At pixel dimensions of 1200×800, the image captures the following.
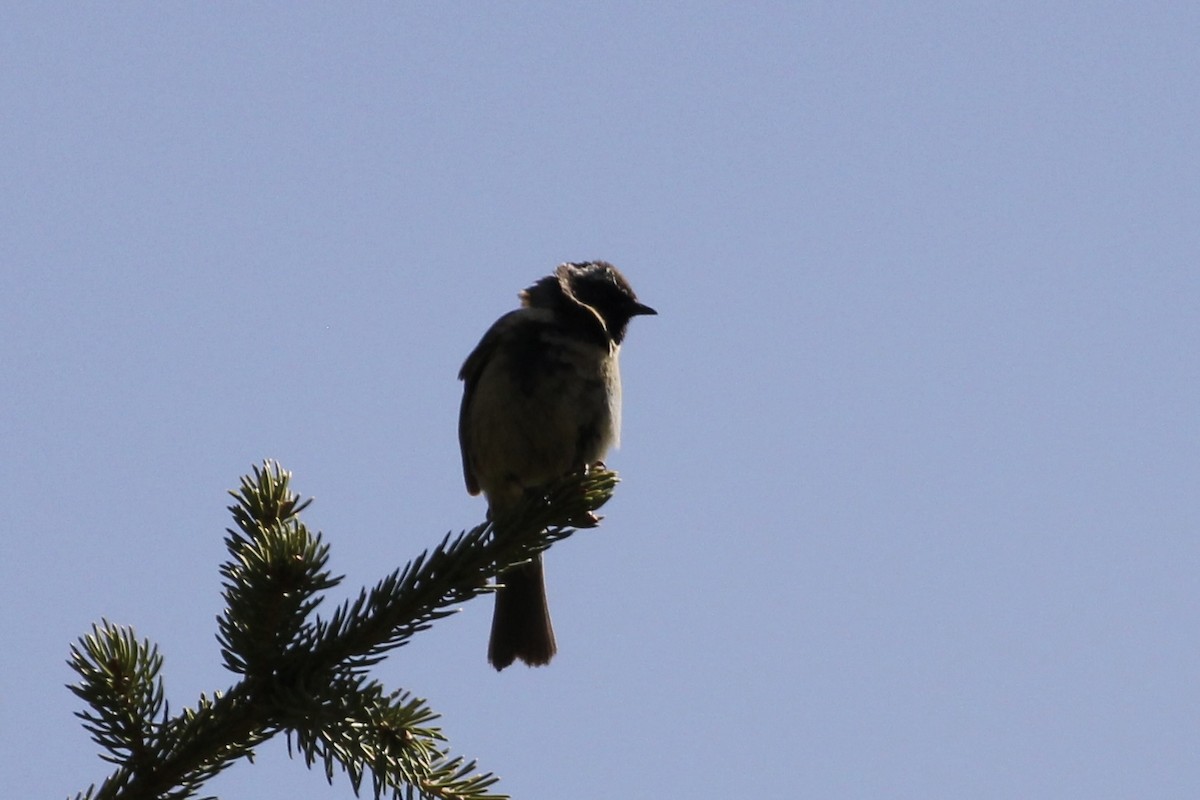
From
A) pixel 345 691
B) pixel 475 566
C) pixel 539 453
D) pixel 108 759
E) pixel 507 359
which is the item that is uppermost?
pixel 507 359

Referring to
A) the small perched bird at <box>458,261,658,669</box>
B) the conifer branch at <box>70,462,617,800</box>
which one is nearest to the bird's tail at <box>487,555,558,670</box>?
the small perched bird at <box>458,261,658,669</box>

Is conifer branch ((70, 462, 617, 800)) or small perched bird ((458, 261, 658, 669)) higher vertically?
small perched bird ((458, 261, 658, 669))

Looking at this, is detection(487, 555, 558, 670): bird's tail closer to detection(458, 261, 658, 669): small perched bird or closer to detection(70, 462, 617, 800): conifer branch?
detection(458, 261, 658, 669): small perched bird

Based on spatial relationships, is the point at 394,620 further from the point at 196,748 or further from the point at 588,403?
the point at 588,403

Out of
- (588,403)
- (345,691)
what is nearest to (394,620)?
(345,691)

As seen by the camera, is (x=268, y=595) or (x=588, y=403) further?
(x=588, y=403)

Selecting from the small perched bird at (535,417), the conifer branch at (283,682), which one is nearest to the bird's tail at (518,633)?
the small perched bird at (535,417)

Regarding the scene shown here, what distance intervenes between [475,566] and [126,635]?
0.70 meters

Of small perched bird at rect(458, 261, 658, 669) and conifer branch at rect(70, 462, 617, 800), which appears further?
small perched bird at rect(458, 261, 658, 669)

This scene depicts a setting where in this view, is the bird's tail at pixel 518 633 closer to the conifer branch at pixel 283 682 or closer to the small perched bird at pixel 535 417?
the small perched bird at pixel 535 417

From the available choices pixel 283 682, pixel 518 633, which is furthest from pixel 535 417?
pixel 283 682

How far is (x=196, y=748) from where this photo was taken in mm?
2359

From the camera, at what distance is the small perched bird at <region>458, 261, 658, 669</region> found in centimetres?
583

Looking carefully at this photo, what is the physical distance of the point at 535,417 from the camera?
19.1 ft
